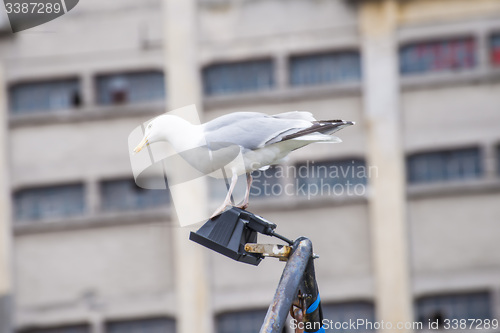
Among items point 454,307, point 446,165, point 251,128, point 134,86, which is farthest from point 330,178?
point 251,128

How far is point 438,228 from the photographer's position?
1400 centimetres

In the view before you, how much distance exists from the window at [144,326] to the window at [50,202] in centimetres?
223

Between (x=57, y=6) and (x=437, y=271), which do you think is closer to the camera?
(x=57, y=6)

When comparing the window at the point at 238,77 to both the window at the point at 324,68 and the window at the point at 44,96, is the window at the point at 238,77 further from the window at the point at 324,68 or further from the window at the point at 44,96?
the window at the point at 44,96

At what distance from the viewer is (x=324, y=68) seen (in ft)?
47.2

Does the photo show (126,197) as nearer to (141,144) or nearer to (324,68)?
(324,68)

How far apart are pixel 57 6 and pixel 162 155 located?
30.5 feet

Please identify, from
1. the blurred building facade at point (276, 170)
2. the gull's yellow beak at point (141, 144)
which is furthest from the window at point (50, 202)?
the gull's yellow beak at point (141, 144)

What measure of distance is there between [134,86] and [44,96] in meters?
1.72

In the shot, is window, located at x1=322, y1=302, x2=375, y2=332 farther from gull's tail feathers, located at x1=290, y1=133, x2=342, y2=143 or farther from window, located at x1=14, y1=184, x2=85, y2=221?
gull's tail feathers, located at x1=290, y1=133, x2=342, y2=143

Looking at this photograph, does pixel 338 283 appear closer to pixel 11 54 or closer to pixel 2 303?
pixel 2 303

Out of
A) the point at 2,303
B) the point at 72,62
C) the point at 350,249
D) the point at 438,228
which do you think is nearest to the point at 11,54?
the point at 72,62

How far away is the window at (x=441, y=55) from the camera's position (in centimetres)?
1407

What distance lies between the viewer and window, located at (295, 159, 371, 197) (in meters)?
13.9
